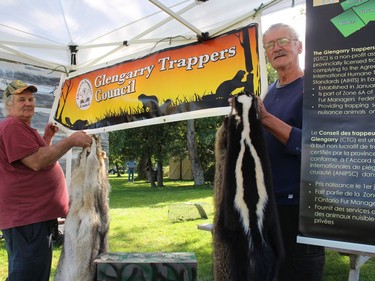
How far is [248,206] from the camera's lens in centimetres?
153

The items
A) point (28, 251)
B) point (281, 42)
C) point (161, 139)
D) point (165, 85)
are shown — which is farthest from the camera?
point (161, 139)

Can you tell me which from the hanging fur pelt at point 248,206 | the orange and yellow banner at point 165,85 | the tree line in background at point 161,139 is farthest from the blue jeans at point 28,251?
the tree line in background at point 161,139

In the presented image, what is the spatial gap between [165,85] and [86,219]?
3.85 ft

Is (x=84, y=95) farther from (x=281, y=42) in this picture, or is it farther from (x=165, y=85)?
(x=281, y=42)

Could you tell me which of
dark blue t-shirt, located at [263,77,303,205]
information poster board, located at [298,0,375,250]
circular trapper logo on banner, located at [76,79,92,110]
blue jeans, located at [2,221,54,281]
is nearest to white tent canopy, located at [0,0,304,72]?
circular trapper logo on banner, located at [76,79,92,110]

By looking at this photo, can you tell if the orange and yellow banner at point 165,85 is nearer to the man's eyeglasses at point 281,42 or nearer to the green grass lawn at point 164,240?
the man's eyeglasses at point 281,42

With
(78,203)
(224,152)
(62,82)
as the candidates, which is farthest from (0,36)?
(224,152)

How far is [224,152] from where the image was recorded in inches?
68.4

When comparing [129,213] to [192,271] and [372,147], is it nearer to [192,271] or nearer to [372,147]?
[192,271]

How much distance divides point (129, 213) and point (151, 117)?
6317mm

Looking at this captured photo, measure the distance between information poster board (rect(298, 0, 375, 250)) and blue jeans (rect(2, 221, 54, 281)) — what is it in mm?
1622

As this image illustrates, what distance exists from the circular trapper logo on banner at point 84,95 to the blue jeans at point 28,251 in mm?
1342

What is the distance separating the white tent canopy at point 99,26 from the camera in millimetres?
2777

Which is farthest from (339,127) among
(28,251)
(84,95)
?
(84,95)
